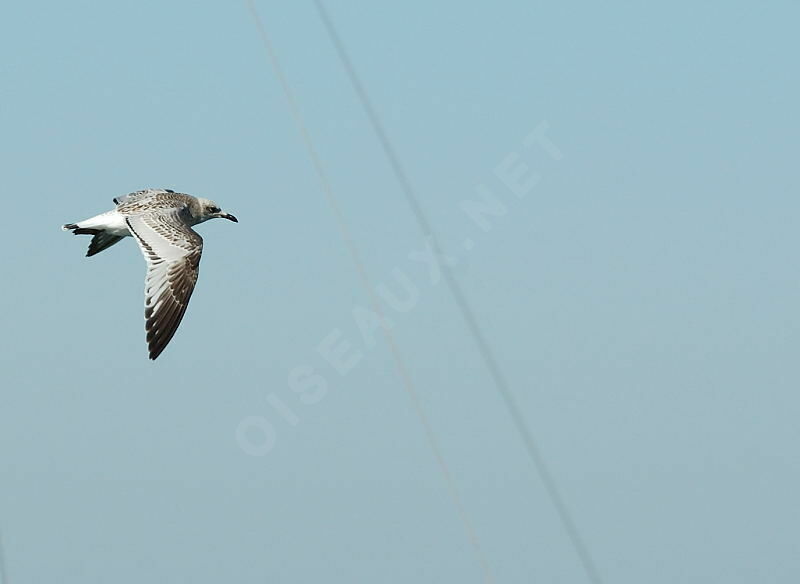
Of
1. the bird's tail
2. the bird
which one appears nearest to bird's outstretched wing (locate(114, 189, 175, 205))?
the bird

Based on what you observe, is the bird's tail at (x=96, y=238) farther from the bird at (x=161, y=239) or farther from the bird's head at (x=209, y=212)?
the bird's head at (x=209, y=212)

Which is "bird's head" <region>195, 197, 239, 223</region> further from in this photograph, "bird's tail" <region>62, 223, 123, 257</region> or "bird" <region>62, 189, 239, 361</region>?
"bird's tail" <region>62, 223, 123, 257</region>

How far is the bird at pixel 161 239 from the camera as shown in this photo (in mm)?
37781

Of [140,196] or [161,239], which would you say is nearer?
[161,239]

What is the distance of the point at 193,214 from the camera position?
142ft

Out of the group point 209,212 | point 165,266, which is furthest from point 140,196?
point 165,266

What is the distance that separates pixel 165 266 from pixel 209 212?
4.89 m

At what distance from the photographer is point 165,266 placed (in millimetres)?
38938

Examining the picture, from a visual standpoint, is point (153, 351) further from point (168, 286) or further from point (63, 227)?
point (63, 227)

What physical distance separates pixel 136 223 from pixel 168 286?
2507 millimetres

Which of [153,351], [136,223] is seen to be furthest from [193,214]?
[153,351]

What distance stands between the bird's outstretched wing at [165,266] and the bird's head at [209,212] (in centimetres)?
189

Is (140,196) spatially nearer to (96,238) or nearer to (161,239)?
(96,238)

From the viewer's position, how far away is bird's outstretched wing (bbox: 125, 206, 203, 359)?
3753cm
